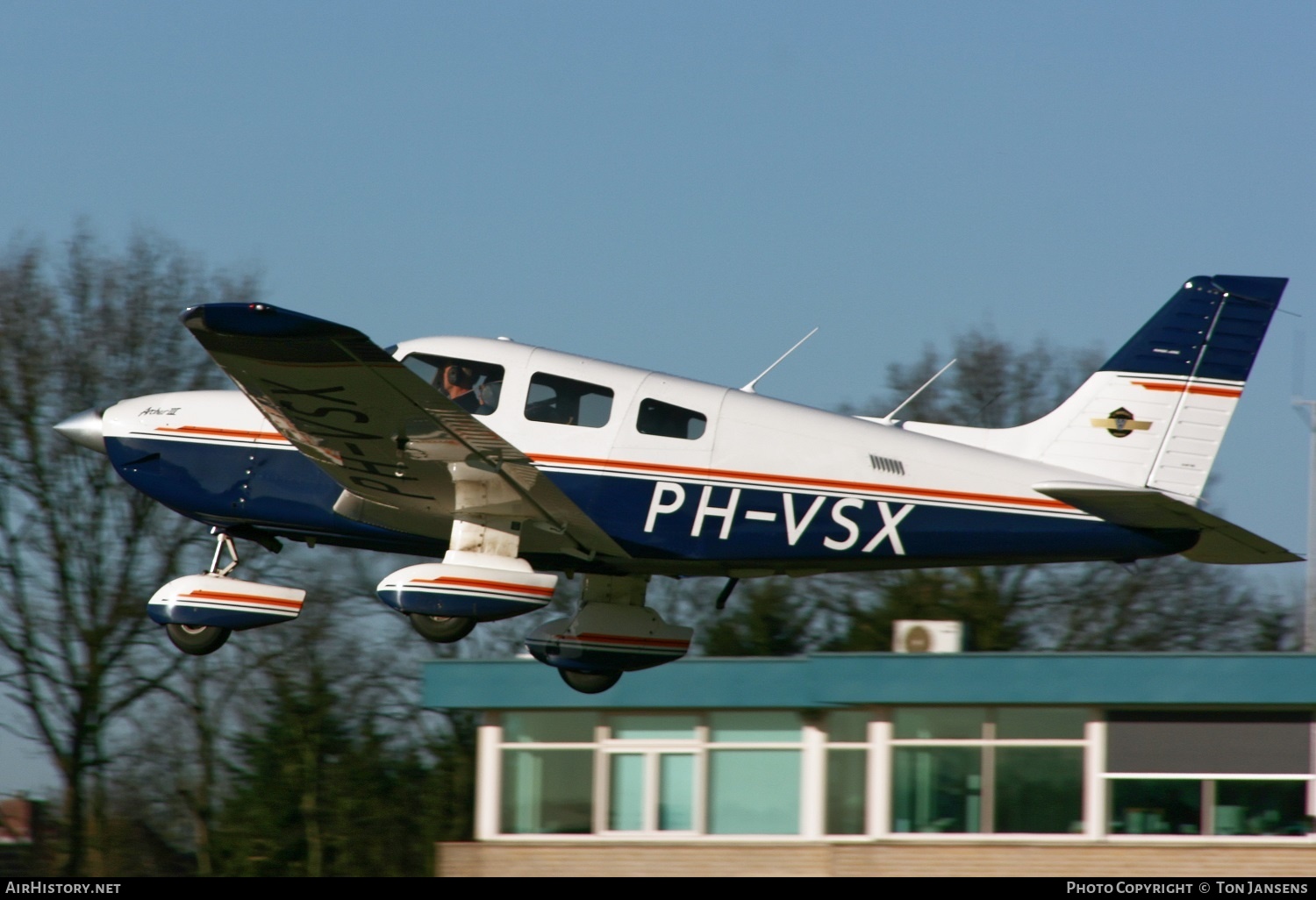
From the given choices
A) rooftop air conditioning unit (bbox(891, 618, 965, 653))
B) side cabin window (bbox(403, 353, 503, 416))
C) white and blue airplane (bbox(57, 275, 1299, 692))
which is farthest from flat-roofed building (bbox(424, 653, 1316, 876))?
side cabin window (bbox(403, 353, 503, 416))

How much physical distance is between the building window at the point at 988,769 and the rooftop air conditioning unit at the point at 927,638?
1572 mm

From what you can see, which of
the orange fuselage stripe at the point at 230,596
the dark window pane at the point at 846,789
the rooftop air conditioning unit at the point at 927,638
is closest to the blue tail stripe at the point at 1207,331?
the orange fuselage stripe at the point at 230,596

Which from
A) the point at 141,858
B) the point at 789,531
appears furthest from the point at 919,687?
the point at 141,858

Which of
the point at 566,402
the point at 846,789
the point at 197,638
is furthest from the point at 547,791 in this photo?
the point at 566,402

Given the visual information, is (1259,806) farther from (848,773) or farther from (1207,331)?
(1207,331)

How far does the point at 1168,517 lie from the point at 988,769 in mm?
8261

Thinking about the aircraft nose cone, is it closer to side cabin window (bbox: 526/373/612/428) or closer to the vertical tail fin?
side cabin window (bbox: 526/373/612/428)

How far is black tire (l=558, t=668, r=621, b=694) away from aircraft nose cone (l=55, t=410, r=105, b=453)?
12.3ft

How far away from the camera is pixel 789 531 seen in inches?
425

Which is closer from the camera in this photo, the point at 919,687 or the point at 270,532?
the point at 270,532

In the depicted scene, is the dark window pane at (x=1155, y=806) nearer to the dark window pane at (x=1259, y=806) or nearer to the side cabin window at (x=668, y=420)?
the dark window pane at (x=1259, y=806)

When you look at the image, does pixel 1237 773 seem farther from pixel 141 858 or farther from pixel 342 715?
pixel 141 858

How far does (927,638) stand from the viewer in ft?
65.0

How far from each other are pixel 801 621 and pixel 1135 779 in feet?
33.8
